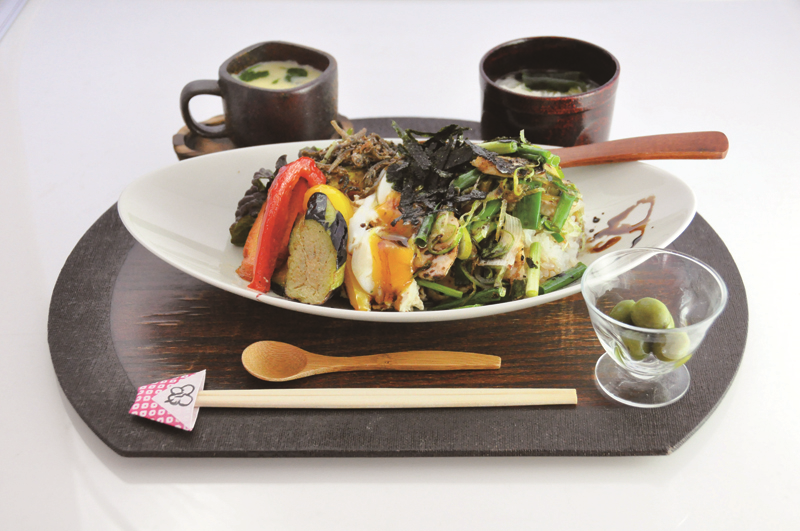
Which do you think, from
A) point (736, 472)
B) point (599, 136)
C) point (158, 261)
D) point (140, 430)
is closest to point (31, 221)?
point (158, 261)

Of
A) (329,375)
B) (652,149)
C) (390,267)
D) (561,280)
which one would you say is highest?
(652,149)

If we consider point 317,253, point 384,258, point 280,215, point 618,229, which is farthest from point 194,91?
point 618,229

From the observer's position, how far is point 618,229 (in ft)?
7.39

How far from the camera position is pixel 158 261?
2354mm

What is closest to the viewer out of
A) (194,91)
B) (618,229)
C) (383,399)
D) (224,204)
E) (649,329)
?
(649,329)

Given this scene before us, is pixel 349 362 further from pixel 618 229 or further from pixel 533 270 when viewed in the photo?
pixel 618 229

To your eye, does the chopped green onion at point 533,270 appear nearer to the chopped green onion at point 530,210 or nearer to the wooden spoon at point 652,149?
the chopped green onion at point 530,210

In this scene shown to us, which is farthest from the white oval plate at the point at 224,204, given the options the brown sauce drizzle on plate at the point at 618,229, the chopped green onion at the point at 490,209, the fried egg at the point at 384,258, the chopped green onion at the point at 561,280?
the chopped green onion at the point at 490,209

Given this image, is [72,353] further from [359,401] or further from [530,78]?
[530,78]

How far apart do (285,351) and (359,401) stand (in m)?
0.30

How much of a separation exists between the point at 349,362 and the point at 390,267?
12.3 inches

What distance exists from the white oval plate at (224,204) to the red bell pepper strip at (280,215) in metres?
0.08

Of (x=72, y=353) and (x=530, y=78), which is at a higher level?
(x=530, y=78)

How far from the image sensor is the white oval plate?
2098 mm
